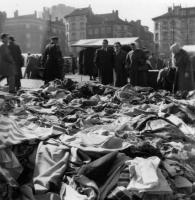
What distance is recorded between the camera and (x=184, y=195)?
4.11 m

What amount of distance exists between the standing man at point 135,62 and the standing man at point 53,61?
207 cm

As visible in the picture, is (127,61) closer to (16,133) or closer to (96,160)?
(16,133)

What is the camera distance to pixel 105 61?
45.0 ft

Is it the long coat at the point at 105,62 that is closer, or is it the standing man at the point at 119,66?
the standing man at the point at 119,66

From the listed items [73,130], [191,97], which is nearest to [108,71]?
[191,97]

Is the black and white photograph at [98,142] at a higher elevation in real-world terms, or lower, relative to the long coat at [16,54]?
lower

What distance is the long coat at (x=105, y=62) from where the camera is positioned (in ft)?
44.8

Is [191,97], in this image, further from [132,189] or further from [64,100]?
[132,189]

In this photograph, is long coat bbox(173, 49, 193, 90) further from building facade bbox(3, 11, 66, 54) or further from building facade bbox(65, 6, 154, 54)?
building facade bbox(3, 11, 66, 54)

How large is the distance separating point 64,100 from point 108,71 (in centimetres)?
559

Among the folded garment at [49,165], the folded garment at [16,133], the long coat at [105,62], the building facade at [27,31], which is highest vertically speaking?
the building facade at [27,31]

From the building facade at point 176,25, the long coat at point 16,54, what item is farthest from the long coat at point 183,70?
the building facade at point 176,25

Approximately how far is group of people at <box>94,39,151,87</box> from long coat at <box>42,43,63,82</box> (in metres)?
1.53

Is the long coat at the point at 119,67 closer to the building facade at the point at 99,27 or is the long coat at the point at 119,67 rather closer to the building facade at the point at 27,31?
the building facade at the point at 99,27
